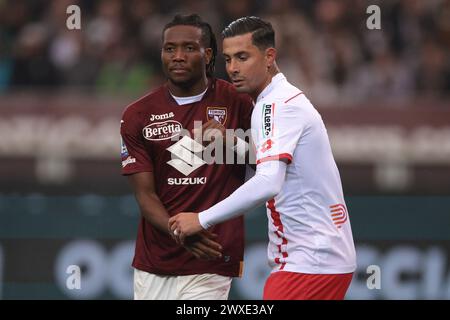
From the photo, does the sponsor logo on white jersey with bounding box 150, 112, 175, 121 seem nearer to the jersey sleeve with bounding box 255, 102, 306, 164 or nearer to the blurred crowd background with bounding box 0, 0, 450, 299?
the jersey sleeve with bounding box 255, 102, 306, 164

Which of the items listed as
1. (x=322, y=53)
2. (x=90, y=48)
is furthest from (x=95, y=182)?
(x=322, y=53)

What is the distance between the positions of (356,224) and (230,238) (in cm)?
401

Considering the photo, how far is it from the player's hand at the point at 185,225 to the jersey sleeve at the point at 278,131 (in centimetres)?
47

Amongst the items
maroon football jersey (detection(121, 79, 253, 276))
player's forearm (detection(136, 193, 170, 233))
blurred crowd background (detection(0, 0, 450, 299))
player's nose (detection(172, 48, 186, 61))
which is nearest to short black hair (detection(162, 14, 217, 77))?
player's nose (detection(172, 48, 186, 61))

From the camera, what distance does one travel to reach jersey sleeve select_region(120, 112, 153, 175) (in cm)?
634

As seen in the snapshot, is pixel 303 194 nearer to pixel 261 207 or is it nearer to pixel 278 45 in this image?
pixel 261 207

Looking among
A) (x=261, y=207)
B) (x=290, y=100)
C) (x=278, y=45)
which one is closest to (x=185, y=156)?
(x=290, y=100)

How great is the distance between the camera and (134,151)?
6.36 metres

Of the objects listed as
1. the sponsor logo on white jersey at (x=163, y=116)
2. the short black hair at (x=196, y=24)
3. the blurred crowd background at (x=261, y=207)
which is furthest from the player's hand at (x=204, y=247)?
the blurred crowd background at (x=261, y=207)

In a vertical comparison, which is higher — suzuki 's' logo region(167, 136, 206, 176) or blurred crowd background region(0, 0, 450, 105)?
blurred crowd background region(0, 0, 450, 105)

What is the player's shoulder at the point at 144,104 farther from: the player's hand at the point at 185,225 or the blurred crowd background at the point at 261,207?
the blurred crowd background at the point at 261,207

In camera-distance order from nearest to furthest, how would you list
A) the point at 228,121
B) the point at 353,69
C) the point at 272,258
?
1. the point at 272,258
2. the point at 228,121
3. the point at 353,69
